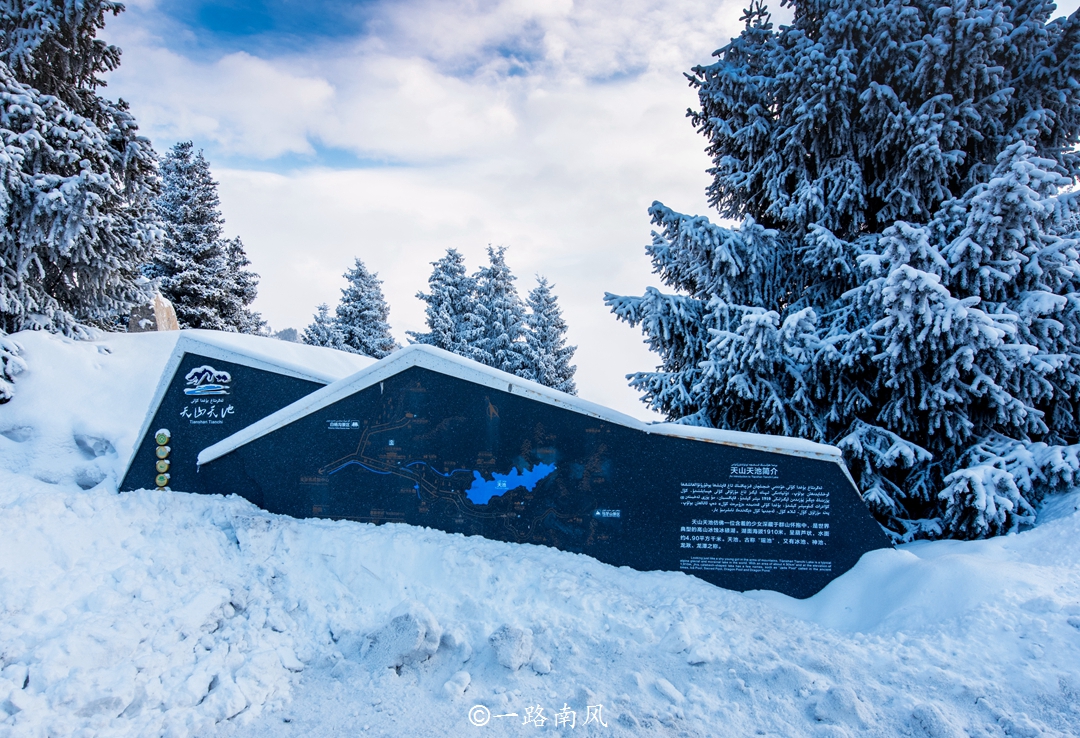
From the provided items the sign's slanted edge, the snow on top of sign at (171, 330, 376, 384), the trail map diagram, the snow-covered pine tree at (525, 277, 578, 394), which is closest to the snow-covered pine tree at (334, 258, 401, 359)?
the snow-covered pine tree at (525, 277, 578, 394)

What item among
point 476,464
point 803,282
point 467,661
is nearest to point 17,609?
point 467,661

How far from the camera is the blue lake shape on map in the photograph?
6977 millimetres

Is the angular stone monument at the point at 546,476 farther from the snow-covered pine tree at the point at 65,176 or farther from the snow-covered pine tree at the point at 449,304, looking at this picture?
the snow-covered pine tree at the point at 449,304

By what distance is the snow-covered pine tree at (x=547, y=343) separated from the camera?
86.1 feet

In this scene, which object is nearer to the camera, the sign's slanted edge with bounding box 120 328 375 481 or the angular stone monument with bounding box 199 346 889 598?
the angular stone monument with bounding box 199 346 889 598

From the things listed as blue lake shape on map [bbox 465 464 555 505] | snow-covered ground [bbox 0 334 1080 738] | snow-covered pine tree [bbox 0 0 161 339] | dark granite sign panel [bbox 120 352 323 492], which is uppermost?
snow-covered pine tree [bbox 0 0 161 339]

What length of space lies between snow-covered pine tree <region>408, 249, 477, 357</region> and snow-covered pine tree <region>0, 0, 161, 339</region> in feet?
48.1

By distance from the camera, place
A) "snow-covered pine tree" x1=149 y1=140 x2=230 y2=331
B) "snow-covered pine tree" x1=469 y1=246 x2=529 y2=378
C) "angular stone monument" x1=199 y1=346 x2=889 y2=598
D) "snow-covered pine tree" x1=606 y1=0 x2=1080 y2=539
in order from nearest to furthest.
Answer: "angular stone monument" x1=199 y1=346 x2=889 y2=598
"snow-covered pine tree" x1=606 y1=0 x2=1080 y2=539
"snow-covered pine tree" x1=149 y1=140 x2=230 y2=331
"snow-covered pine tree" x1=469 y1=246 x2=529 y2=378

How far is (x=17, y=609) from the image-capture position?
4.70 metres

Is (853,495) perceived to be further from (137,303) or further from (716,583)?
(137,303)

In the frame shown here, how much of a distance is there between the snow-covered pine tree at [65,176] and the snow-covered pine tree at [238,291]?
12.8 meters

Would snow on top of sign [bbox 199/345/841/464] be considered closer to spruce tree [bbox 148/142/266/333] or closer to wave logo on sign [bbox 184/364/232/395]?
wave logo on sign [bbox 184/364/232/395]

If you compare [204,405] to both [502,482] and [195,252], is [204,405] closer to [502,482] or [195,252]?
[502,482]

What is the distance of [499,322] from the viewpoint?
2641 cm
